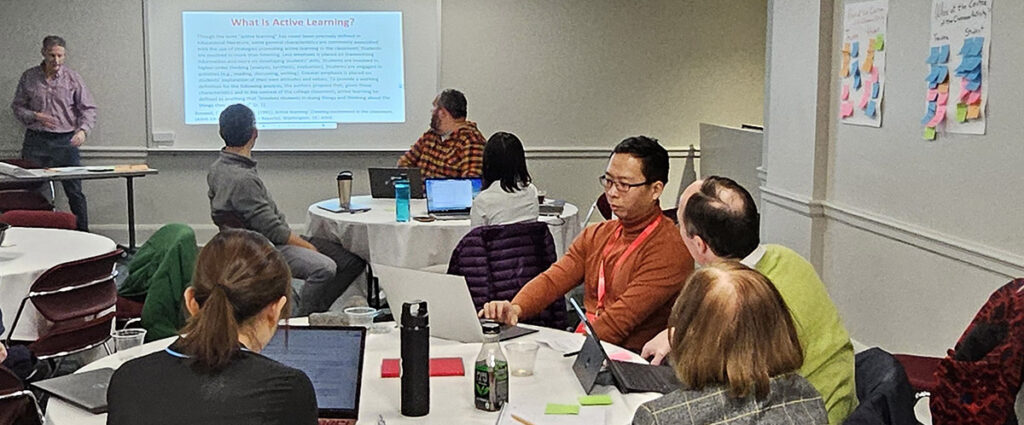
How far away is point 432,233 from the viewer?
5160 millimetres

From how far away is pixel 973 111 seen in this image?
3.62 m

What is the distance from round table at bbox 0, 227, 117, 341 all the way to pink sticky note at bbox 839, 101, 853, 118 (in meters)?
3.22

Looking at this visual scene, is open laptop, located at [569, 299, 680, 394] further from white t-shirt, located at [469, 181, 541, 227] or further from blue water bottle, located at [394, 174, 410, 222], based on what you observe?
blue water bottle, located at [394, 174, 410, 222]

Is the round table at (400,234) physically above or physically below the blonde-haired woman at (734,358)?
below

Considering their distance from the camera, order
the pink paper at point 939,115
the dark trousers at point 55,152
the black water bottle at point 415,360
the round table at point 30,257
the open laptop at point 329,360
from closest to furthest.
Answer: the open laptop at point 329,360, the black water bottle at point 415,360, the round table at point 30,257, the pink paper at point 939,115, the dark trousers at point 55,152

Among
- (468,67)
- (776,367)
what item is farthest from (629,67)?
(776,367)

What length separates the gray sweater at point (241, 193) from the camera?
4.88 m

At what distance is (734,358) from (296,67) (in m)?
6.66

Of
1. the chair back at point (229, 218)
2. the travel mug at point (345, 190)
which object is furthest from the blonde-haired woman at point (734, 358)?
the travel mug at point (345, 190)

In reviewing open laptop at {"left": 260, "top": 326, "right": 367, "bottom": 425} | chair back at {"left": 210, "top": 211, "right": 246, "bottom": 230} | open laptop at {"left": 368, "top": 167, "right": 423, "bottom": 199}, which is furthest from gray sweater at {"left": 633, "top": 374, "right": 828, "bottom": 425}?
open laptop at {"left": 368, "top": 167, "right": 423, "bottom": 199}

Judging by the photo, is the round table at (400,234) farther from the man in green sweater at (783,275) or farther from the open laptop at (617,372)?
the open laptop at (617,372)

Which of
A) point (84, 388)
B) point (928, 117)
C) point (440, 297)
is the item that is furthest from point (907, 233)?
point (84, 388)

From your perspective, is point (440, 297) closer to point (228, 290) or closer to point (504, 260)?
point (228, 290)

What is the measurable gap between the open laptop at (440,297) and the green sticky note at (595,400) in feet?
1.40
